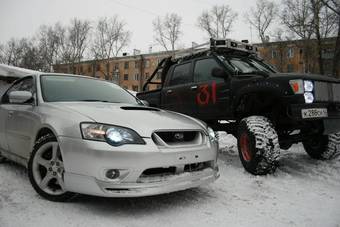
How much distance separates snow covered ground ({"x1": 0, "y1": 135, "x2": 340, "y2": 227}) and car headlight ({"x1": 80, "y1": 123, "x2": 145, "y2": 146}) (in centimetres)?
68

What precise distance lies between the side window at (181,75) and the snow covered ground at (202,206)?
243 centimetres

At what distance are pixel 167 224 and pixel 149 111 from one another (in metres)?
1.39

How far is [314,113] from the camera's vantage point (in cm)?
439

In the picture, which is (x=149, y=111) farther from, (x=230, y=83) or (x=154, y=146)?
(x=230, y=83)

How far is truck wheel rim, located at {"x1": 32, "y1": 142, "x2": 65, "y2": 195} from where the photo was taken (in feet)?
10.5

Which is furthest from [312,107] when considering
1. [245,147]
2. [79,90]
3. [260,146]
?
[79,90]

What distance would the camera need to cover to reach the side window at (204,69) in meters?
5.75

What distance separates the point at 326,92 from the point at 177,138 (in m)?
2.62

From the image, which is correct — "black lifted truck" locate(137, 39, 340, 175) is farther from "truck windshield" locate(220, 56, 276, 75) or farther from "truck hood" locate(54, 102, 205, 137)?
"truck hood" locate(54, 102, 205, 137)

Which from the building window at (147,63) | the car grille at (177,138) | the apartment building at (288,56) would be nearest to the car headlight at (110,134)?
the car grille at (177,138)

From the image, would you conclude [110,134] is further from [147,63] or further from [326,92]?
[147,63]

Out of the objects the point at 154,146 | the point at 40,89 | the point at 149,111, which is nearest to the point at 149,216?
the point at 154,146

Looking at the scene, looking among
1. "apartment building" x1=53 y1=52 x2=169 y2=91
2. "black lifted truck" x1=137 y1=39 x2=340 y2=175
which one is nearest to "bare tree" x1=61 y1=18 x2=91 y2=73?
"apartment building" x1=53 y1=52 x2=169 y2=91

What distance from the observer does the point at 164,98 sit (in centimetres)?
678
